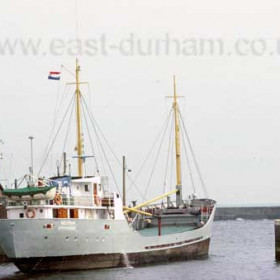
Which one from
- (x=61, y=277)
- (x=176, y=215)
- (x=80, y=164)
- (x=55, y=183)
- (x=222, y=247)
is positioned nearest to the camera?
(x=61, y=277)

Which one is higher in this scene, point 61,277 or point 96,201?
point 96,201

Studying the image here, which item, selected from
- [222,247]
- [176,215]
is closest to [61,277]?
[176,215]

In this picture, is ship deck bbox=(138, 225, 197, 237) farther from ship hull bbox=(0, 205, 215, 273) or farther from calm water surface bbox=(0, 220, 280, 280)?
ship hull bbox=(0, 205, 215, 273)

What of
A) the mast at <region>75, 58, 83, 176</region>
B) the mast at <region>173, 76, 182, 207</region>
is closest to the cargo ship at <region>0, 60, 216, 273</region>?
the mast at <region>75, 58, 83, 176</region>

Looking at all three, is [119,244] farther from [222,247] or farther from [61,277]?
[222,247]

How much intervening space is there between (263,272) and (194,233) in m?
10.6

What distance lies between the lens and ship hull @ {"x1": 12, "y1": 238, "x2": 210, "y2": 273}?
58.7 meters

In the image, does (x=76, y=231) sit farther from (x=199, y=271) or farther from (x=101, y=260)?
(x=199, y=271)

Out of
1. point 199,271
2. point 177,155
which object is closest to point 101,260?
point 199,271

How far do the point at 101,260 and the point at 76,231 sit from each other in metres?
3.37

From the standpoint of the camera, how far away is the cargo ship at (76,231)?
191ft

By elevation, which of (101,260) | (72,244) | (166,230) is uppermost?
(72,244)

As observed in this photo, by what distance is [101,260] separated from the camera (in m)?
61.3

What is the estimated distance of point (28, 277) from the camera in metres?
58.0
